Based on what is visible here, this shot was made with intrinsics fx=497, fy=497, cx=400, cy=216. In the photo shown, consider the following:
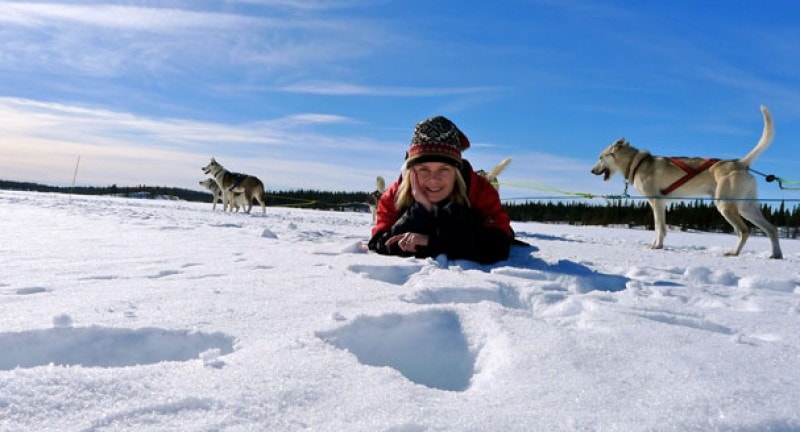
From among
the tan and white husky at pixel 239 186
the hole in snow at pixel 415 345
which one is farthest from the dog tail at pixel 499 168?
the tan and white husky at pixel 239 186

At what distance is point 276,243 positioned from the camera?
4816 millimetres

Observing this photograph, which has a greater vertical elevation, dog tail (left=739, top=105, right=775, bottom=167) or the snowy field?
dog tail (left=739, top=105, right=775, bottom=167)

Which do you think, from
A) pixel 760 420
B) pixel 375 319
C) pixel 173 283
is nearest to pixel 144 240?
pixel 173 283

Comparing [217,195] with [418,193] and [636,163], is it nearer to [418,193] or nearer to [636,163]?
[636,163]

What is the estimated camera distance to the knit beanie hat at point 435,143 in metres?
3.47

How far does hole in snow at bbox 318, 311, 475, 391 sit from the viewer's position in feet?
5.02

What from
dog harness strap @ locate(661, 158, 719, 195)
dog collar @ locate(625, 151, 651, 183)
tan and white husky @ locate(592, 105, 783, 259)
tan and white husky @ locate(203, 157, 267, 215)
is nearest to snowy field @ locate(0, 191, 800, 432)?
tan and white husky @ locate(592, 105, 783, 259)

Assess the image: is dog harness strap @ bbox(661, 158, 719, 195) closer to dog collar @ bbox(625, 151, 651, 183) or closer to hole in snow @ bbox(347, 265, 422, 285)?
dog collar @ bbox(625, 151, 651, 183)

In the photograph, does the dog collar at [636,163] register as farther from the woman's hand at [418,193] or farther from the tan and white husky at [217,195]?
the tan and white husky at [217,195]

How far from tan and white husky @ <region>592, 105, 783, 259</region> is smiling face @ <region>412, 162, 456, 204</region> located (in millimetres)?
4455

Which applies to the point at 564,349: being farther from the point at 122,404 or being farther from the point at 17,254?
the point at 17,254

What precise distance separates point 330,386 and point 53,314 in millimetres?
1144

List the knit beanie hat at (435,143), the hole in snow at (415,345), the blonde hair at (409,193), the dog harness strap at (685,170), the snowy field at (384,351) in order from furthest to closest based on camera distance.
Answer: the dog harness strap at (685,170) → the blonde hair at (409,193) → the knit beanie hat at (435,143) → the hole in snow at (415,345) → the snowy field at (384,351)

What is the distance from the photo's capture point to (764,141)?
21.2 feet
